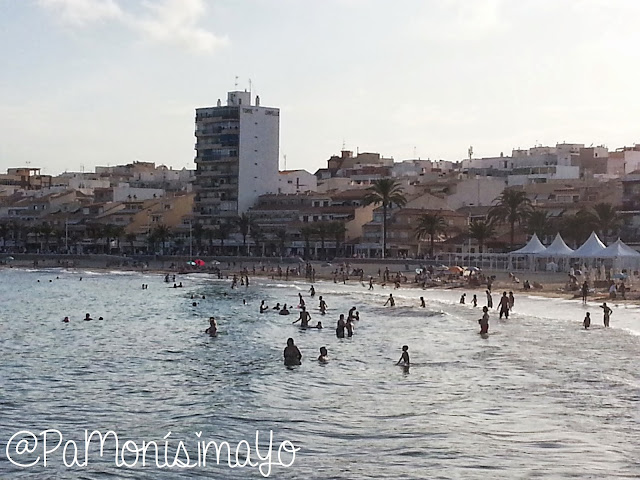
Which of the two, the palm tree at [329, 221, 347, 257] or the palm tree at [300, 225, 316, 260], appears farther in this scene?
the palm tree at [300, 225, 316, 260]

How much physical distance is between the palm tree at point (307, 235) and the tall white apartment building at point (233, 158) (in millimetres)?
13738

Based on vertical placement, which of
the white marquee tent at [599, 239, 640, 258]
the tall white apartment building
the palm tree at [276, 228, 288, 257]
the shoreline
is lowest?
the shoreline

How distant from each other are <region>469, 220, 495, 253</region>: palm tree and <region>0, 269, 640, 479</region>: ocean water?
111 ft

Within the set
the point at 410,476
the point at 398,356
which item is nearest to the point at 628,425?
the point at 410,476

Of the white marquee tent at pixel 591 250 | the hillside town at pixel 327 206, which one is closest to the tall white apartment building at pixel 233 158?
the hillside town at pixel 327 206

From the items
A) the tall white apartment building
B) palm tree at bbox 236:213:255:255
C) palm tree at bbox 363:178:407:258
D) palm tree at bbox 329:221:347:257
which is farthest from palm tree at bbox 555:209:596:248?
the tall white apartment building

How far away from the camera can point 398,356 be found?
31203mm

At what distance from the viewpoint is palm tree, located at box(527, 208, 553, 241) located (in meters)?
80.1

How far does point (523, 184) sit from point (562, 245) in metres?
42.4

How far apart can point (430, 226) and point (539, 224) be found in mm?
8532

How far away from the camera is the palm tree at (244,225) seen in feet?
337

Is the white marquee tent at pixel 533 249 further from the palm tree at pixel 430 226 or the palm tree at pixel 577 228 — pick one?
the palm tree at pixel 430 226

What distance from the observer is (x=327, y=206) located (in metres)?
102

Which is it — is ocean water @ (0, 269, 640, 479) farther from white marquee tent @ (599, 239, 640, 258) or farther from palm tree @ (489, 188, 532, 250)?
palm tree @ (489, 188, 532, 250)
